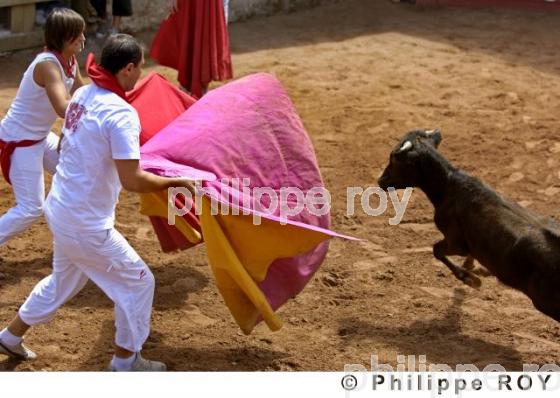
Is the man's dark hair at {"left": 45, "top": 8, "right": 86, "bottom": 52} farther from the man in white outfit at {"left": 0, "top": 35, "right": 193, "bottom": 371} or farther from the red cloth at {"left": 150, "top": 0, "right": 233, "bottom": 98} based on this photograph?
the red cloth at {"left": 150, "top": 0, "right": 233, "bottom": 98}

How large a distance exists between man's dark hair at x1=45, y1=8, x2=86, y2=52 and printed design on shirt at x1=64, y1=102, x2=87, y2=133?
986 millimetres

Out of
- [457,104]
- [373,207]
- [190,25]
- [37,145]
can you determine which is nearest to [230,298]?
[37,145]

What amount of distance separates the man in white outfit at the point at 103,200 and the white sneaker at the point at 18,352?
7 cm

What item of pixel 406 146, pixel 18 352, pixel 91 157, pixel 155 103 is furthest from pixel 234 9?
pixel 91 157

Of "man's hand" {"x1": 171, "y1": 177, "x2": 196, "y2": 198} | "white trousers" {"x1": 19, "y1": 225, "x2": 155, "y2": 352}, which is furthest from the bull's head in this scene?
"white trousers" {"x1": 19, "y1": 225, "x2": 155, "y2": 352}

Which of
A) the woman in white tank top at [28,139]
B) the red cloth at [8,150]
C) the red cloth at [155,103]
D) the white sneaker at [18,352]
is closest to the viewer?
the white sneaker at [18,352]

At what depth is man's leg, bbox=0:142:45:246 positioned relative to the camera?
6.46 metres

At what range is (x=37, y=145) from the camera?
21.4 feet

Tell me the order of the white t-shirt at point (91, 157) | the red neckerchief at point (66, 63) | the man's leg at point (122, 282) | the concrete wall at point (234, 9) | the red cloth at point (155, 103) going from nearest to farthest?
the white t-shirt at point (91, 157) < the man's leg at point (122, 282) < the red neckerchief at point (66, 63) < the red cloth at point (155, 103) < the concrete wall at point (234, 9)

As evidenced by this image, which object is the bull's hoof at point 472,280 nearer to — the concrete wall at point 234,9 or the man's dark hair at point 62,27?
the man's dark hair at point 62,27

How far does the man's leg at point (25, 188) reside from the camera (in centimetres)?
646

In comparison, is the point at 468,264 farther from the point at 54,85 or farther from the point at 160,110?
the point at 54,85

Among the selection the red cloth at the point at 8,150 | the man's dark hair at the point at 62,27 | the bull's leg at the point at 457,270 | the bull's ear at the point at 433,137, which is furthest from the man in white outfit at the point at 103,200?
the bull's ear at the point at 433,137

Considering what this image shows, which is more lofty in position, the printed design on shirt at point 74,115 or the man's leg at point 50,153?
the printed design on shirt at point 74,115
